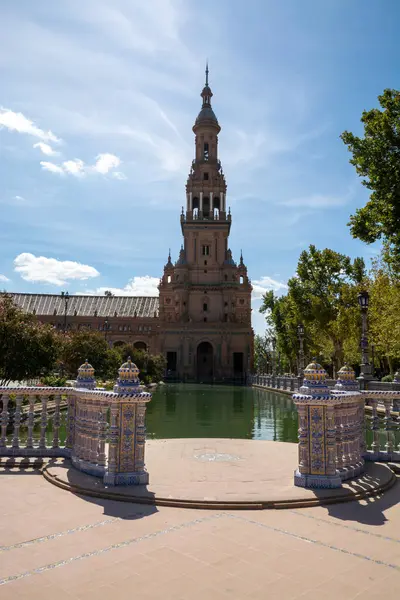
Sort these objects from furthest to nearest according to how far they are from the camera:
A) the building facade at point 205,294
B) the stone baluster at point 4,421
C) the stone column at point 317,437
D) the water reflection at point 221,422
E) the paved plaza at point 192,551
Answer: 1. the building facade at point 205,294
2. the water reflection at point 221,422
3. the stone baluster at point 4,421
4. the stone column at point 317,437
5. the paved plaza at point 192,551

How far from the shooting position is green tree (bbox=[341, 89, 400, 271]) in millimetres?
15879

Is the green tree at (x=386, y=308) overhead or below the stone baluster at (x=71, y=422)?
overhead

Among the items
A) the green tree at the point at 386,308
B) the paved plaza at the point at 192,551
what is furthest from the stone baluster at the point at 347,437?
the green tree at the point at 386,308

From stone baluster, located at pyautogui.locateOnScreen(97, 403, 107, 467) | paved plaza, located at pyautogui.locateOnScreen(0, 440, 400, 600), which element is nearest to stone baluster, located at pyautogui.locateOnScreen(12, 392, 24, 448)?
stone baluster, located at pyautogui.locateOnScreen(97, 403, 107, 467)

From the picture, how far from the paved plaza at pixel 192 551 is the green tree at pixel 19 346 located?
1212 centimetres

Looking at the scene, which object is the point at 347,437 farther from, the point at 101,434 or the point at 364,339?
the point at 364,339

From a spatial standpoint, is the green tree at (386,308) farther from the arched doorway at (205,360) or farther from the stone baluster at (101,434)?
the arched doorway at (205,360)

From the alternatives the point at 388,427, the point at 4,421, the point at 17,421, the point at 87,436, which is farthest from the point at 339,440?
the point at 4,421

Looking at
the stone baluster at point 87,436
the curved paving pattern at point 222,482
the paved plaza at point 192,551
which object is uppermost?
the stone baluster at point 87,436

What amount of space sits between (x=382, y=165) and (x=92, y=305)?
79.0 m

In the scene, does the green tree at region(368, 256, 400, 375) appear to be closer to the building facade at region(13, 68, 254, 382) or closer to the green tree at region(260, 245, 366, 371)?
the green tree at region(260, 245, 366, 371)

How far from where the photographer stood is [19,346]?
18.0 metres

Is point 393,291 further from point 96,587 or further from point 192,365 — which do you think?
point 192,365

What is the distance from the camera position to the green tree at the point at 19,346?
17.7 meters
